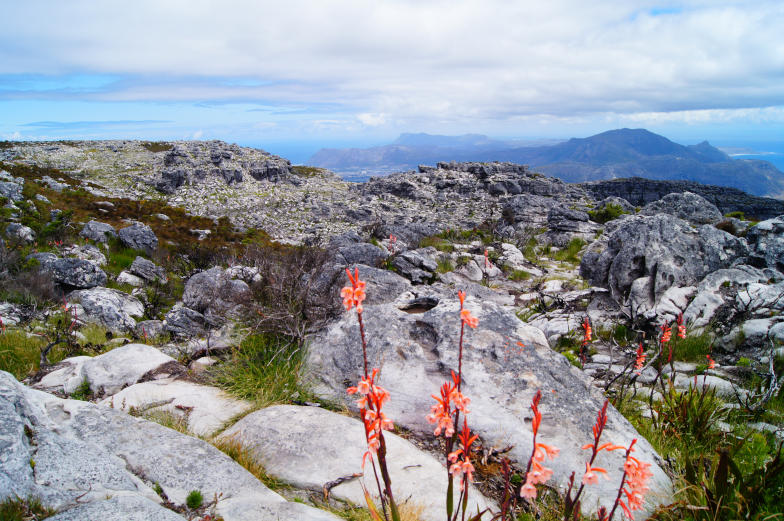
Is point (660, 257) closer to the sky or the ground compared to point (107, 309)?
closer to the sky

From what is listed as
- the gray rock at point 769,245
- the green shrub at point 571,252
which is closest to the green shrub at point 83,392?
the gray rock at point 769,245

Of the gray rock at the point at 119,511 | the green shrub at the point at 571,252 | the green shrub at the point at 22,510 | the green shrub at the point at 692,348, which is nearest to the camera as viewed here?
the green shrub at the point at 22,510

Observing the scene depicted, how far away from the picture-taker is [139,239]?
21594mm

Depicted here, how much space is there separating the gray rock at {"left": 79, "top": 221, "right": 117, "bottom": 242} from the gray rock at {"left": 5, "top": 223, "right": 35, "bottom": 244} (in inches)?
90.7

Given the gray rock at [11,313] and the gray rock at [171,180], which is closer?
the gray rock at [11,313]

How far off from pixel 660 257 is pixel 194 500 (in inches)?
414

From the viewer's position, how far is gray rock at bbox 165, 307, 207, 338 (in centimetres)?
896

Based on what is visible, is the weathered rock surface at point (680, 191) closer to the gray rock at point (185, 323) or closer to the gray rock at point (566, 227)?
the gray rock at point (566, 227)

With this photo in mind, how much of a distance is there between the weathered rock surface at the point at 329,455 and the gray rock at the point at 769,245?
35.2 ft

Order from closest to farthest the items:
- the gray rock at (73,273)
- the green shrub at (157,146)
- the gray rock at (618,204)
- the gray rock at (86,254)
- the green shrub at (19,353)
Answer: the green shrub at (19,353), the gray rock at (73,273), the gray rock at (86,254), the gray rock at (618,204), the green shrub at (157,146)

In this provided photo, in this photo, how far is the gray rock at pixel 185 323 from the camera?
8961 millimetres

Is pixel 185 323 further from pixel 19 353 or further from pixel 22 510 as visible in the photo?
pixel 22 510

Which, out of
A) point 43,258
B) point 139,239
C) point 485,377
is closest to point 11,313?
point 43,258

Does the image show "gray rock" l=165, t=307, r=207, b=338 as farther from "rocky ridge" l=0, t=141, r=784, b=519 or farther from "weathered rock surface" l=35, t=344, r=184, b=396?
"weathered rock surface" l=35, t=344, r=184, b=396
